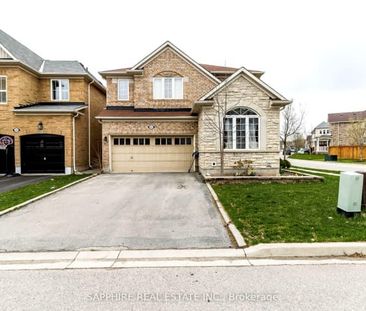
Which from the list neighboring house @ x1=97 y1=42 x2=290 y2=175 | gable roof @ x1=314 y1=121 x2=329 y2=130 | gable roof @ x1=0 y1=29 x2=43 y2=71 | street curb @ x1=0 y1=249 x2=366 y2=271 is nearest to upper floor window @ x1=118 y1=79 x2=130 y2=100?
neighboring house @ x1=97 y1=42 x2=290 y2=175

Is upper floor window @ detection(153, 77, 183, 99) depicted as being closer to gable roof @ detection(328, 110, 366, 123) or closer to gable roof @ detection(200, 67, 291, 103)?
gable roof @ detection(200, 67, 291, 103)

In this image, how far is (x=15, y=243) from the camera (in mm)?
5035

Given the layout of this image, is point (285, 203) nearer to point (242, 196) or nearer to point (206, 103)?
point (242, 196)

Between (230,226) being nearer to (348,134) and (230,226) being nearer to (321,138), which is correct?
(348,134)

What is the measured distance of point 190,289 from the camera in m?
3.42

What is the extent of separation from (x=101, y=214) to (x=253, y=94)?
32.7ft

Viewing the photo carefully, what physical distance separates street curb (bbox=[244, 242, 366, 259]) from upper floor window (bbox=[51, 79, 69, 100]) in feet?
60.4

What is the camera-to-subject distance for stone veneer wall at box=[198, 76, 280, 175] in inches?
519

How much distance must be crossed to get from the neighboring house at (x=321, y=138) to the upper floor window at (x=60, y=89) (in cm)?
5856

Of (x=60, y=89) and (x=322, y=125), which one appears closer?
(x=60, y=89)

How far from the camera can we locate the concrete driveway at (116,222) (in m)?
5.00

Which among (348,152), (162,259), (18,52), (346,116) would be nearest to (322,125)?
(346,116)

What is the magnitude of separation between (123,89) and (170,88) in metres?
3.39

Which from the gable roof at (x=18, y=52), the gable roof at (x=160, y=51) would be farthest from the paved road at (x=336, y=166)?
the gable roof at (x=18, y=52)
